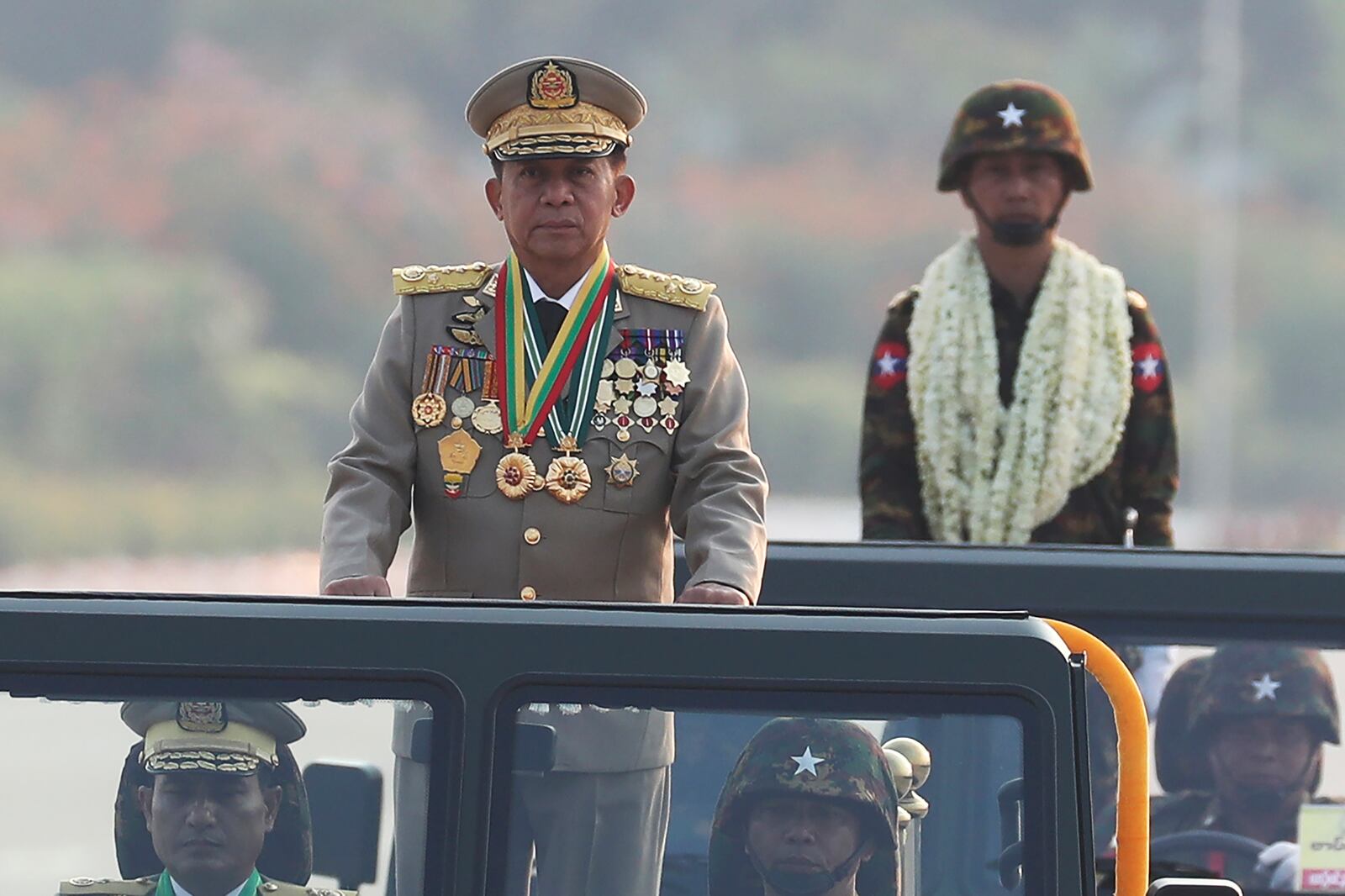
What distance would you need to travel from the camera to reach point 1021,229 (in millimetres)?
4848

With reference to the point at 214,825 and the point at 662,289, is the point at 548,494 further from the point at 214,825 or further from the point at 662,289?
the point at 214,825

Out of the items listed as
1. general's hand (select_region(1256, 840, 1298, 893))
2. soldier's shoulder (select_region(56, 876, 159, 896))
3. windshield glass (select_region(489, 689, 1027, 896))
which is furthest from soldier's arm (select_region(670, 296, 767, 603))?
general's hand (select_region(1256, 840, 1298, 893))

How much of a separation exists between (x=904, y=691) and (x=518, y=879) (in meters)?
0.45

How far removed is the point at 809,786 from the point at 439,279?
116cm

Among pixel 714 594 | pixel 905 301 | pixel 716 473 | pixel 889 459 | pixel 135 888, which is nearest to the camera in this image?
pixel 135 888

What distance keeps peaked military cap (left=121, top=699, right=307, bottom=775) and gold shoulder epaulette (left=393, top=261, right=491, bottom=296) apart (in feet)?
3.30

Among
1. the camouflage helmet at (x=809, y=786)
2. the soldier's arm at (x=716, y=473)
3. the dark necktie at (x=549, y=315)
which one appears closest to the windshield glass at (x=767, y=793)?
the camouflage helmet at (x=809, y=786)

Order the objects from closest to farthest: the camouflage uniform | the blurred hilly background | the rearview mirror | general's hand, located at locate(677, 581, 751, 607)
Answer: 1. the rearview mirror
2. general's hand, located at locate(677, 581, 751, 607)
3. the camouflage uniform
4. the blurred hilly background

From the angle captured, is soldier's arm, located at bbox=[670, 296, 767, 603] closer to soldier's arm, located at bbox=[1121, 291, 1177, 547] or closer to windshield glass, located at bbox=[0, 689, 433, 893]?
windshield glass, located at bbox=[0, 689, 433, 893]

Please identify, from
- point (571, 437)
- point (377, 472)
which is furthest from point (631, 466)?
point (377, 472)

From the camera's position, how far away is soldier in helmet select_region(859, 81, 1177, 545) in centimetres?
474

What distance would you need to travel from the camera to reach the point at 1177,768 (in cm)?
396

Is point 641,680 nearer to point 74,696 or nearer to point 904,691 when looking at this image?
point 904,691

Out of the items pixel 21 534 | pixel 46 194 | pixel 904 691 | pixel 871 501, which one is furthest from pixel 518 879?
pixel 46 194
